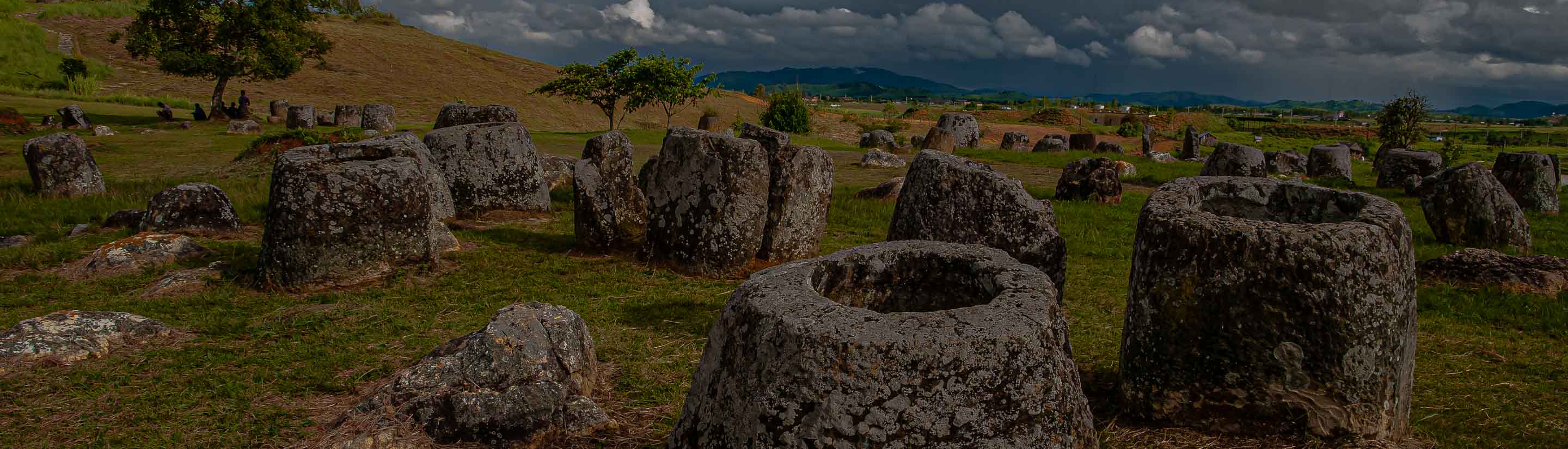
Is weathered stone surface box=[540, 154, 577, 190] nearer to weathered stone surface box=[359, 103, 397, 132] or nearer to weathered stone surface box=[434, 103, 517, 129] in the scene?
weathered stone surface box=[434, 103, 517, 129]

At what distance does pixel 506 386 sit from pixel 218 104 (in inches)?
1332

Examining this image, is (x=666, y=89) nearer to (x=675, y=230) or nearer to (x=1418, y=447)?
(x=675, y=230)

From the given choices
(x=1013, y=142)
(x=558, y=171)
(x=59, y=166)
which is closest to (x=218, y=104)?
(x=59, y=166)

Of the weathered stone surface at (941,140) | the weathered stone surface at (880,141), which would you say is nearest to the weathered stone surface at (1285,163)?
the weathered stone surface at (941,140)

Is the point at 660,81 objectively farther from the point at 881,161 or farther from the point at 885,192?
the point at 885,192

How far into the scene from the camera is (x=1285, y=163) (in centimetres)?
2608

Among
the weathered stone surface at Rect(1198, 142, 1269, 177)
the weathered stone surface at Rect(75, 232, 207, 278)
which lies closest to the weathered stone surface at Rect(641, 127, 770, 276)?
the weathered stone surface at Rect(75, 232, 207, 278)

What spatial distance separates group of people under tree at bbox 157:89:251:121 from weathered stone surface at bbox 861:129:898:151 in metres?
24.8

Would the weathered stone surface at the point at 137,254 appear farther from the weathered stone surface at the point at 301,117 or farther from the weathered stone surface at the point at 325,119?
the weathered stone surface at the point at 325,119

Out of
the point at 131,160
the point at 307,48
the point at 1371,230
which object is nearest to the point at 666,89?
the point at 307,48

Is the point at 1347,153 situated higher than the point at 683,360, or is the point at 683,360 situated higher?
the point at 1347,153

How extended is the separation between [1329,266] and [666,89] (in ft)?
101

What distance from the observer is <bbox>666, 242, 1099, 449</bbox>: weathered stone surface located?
313cm

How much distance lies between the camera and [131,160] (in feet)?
66.0
